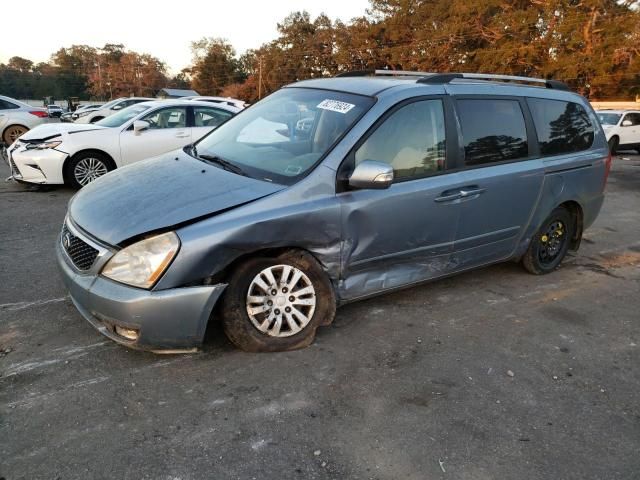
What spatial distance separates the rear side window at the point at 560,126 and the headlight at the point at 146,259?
3.30 metres

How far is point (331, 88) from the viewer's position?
3787mm

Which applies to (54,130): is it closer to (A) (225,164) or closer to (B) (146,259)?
(A) (225,164)

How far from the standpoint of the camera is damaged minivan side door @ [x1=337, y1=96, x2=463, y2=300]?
3.25m

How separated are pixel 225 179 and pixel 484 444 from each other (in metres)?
2.14

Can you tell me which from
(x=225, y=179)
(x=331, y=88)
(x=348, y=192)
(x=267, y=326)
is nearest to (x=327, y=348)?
(x=267, y=326)

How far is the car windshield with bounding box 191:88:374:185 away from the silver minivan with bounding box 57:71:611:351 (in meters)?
0.01

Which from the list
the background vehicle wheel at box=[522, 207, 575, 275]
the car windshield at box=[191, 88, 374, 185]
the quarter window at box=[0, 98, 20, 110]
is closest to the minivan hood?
the car windshield at box=[191, 88, 374, 185]

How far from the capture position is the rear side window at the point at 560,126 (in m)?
4.35

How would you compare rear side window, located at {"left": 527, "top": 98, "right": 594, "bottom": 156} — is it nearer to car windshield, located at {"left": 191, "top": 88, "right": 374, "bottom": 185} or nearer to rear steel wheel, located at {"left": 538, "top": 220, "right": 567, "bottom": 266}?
rear steel wheel, located at {"left": 538, "top": 220, "right": 567, "bottom": 266}

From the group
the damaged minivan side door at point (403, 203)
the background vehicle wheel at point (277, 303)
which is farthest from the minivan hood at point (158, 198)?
the damaged minivan side door at point (403, 203)

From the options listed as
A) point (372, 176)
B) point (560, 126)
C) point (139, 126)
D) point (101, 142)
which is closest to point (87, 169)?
point (101, 142)

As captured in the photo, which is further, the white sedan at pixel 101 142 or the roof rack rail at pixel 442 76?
the white sedan at pixel 101 142

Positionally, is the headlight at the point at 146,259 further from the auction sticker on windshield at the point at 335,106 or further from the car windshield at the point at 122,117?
the car windshield at the point at 122,117

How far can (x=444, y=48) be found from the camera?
4381cm
